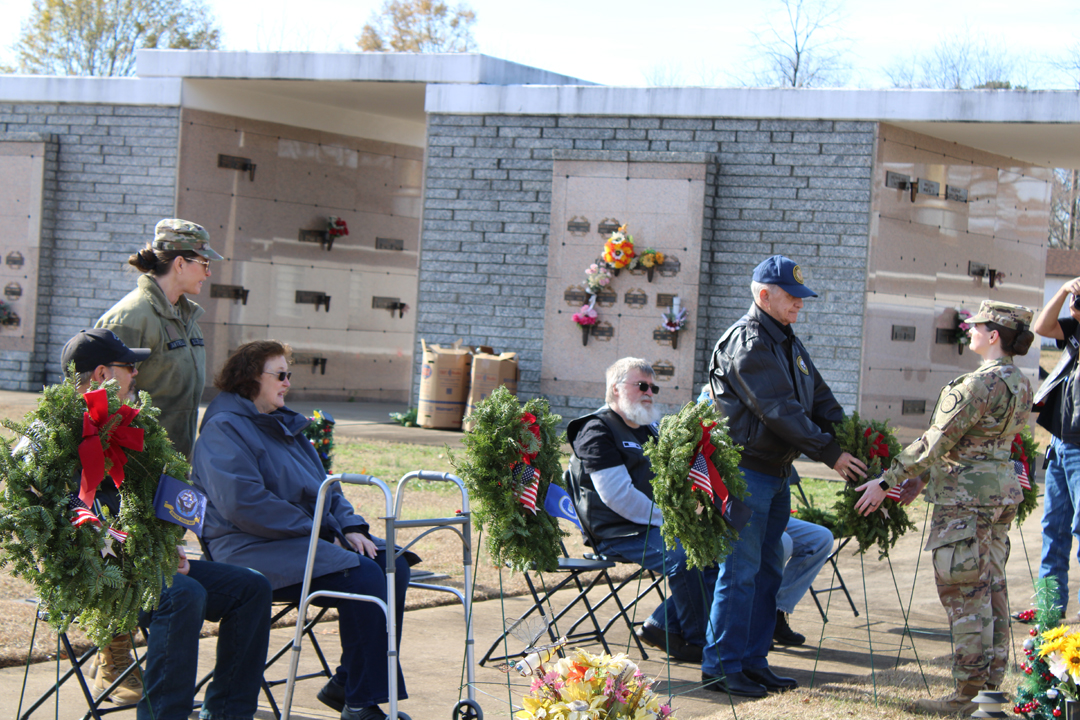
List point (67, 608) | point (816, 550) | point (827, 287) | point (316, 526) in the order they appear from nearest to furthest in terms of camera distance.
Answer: point (67, 608) < point (316, 526) < point (816, 550) < point (827, 287)

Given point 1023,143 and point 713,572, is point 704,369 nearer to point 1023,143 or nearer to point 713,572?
point 1023,143

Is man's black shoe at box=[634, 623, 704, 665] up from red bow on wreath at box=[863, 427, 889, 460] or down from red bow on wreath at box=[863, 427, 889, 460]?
down

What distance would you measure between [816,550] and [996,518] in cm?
118

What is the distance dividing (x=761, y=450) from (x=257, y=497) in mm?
2084

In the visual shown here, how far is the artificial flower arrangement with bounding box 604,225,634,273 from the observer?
1232cm

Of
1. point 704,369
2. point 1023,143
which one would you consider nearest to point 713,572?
point 704,369

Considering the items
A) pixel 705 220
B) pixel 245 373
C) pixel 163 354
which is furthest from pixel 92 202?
pixel 245 373

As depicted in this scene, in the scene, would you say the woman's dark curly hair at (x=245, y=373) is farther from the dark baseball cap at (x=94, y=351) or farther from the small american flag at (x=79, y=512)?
the small american flag at (x=79, y=512)

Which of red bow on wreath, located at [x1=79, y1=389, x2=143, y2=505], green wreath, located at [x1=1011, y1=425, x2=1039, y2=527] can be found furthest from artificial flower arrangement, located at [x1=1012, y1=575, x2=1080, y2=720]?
red bow on wreath, located at [x1=79, y1=389, x2=143, y2=505]

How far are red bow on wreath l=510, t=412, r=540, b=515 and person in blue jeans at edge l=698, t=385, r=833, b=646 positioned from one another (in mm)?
1099

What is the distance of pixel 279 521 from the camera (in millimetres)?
4137

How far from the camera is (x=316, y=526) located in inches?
153

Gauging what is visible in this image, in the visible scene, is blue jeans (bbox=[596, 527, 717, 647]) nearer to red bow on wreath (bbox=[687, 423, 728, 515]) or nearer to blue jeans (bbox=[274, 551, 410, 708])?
red bow on wreath (bbox=[687, 423, 728, 515])

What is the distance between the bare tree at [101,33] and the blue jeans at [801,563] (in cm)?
3642
